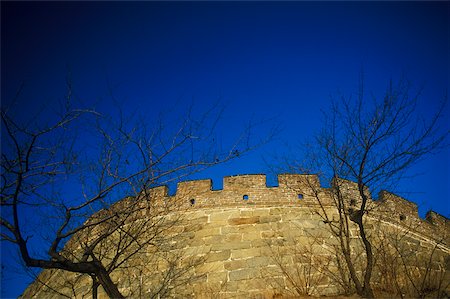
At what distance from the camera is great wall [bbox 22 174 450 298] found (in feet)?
24.9

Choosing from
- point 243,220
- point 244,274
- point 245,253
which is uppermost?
point 243,220

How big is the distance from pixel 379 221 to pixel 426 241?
7.13ft

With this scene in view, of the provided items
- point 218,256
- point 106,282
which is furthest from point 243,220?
point 106,282

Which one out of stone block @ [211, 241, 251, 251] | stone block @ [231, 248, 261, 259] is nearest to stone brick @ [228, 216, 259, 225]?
stone block @ [211, 241, 251, 251]

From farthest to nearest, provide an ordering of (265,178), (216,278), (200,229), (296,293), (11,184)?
1. (265,178)
2. (200,229)
3. (216,278)
4. (296,293)
5. (11,184)

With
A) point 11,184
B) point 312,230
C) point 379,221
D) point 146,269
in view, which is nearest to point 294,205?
point 312,230

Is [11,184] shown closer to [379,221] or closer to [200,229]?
[200,229]

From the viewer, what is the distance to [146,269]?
8258 millimetres

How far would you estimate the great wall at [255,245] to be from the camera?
760 centimetres

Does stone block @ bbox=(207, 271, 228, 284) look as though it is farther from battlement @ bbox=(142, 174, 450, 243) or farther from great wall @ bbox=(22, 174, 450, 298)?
battlement @ bbox=(142, 174, 450, 243)

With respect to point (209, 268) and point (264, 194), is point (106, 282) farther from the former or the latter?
point (264, 194)

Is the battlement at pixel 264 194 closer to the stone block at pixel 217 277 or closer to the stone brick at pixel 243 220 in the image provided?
the stone brick at pixel 243 220

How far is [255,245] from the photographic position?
8.30m

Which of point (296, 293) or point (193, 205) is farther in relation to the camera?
point (193, 205)
